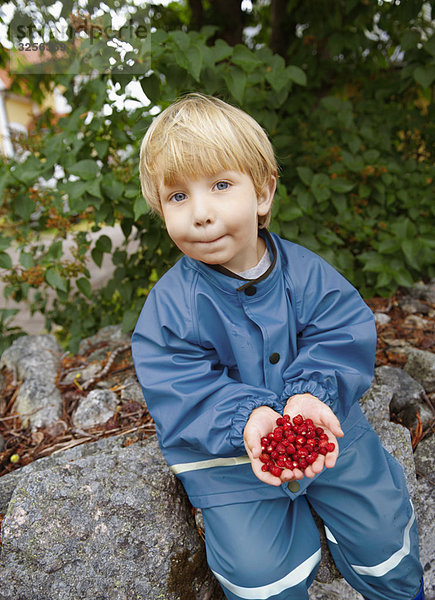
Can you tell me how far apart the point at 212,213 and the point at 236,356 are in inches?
17.6

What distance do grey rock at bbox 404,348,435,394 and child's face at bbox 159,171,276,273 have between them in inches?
44.7

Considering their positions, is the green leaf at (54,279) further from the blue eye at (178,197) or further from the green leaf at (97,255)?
the blue eye at (178,197)

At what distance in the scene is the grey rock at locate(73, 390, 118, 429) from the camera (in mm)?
Answer: 2074

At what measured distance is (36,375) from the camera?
92.7 inches

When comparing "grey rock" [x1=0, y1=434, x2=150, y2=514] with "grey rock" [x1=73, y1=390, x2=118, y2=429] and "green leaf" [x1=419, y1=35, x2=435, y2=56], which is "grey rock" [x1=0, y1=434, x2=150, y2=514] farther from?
"green leaf" [x1=419, y1=35, x2=435, y2=56]

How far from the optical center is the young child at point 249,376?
1.34 meters

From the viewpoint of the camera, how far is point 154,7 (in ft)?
11.2

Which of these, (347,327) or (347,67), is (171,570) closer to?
(347,327)

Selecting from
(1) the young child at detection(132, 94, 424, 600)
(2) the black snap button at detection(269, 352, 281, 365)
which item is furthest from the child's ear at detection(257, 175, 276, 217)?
(2) the black snap button at detection(269, 352, 281, 365)

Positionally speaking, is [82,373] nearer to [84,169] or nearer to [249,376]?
[84,169]

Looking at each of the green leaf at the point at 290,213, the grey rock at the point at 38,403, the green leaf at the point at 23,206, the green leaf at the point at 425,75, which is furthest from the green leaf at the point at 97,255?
the green leaf at the point at 425,75

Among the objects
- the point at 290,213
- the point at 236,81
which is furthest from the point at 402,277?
the point at 236,81

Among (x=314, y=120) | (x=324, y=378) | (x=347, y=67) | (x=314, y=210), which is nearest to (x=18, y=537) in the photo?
(x=324, y=378)

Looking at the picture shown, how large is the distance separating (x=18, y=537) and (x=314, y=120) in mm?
2691
